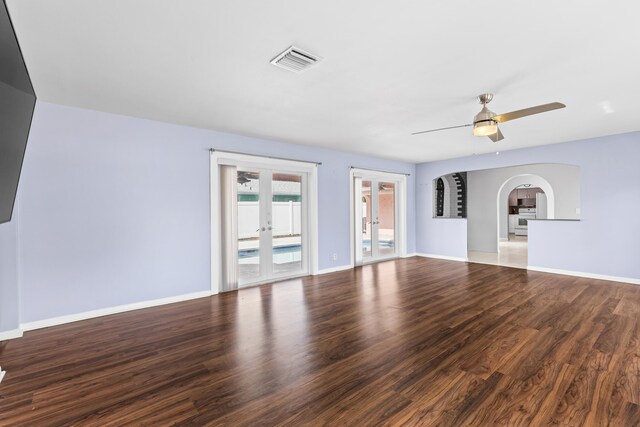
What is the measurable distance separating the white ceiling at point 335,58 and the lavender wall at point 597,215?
Answer: 1240mm

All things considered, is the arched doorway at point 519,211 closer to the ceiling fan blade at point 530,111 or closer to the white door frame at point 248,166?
the ceiling fan blade at point 530,111

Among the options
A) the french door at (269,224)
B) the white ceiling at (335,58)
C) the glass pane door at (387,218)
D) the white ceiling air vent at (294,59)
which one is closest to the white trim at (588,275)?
the white ceiling at (335,58)

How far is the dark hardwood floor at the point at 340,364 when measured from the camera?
186 centimetres

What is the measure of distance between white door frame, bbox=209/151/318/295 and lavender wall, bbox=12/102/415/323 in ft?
0.36

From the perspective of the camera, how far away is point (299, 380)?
7.25ft

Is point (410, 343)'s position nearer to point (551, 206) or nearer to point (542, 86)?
point (542, 86)

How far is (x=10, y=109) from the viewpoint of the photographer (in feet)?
6.75

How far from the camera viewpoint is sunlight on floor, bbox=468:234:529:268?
6.84 metres

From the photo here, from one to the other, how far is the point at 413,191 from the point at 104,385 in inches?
291

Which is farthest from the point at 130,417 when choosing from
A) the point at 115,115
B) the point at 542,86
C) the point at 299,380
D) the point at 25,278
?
the point at 542,86

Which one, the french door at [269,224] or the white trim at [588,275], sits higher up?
the french door at [269,224]

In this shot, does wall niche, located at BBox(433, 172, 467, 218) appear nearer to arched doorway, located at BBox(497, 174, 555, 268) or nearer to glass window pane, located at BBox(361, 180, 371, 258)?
arched doorway, located at BBox(497, 174, 555, 268)

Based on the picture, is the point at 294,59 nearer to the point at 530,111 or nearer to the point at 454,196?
the point at 530,111

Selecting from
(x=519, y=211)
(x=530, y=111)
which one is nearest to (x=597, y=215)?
(x=530, y=111)
